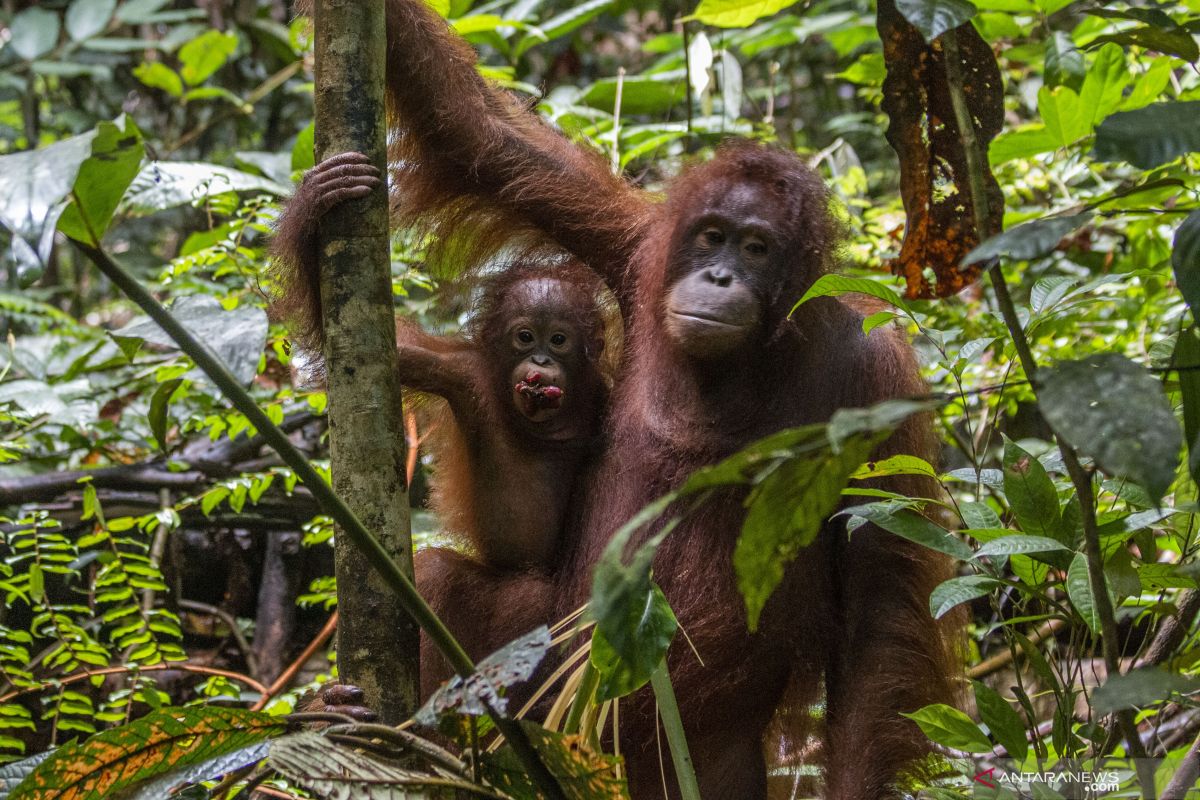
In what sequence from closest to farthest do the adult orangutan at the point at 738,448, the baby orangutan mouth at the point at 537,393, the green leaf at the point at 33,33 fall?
the adult orangutan at the point at 738,448, the baby orangutan mouth at the point at 537,393, the green leaf at the point at 33,33

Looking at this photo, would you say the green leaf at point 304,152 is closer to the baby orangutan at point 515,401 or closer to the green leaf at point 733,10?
the baby orangutan at point 515,401

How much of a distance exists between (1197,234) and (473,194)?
91.9 inches

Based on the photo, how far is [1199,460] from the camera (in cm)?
149

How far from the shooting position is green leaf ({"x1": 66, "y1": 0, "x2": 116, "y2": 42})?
21.4ft

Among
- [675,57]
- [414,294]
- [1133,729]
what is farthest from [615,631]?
[675,57]

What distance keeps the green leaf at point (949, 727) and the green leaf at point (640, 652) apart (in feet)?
2.10

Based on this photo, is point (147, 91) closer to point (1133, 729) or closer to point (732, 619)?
point (732, 619)

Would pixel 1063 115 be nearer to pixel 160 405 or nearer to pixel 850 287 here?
pixel 850 287

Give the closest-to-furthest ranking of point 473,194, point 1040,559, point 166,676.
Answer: point 1040,559
point 473,194
point 166,676

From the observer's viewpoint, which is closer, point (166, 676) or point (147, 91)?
point (166, 676)

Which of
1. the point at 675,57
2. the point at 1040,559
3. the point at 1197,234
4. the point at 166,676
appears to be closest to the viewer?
the point at 1197,234

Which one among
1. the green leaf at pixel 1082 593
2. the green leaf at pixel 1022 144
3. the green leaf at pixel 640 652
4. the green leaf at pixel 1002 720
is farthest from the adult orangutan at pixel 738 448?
the green leaf at pixel 640 652

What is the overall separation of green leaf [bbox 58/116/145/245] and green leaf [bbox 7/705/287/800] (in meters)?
0.72

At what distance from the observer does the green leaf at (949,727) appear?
2.06 m
